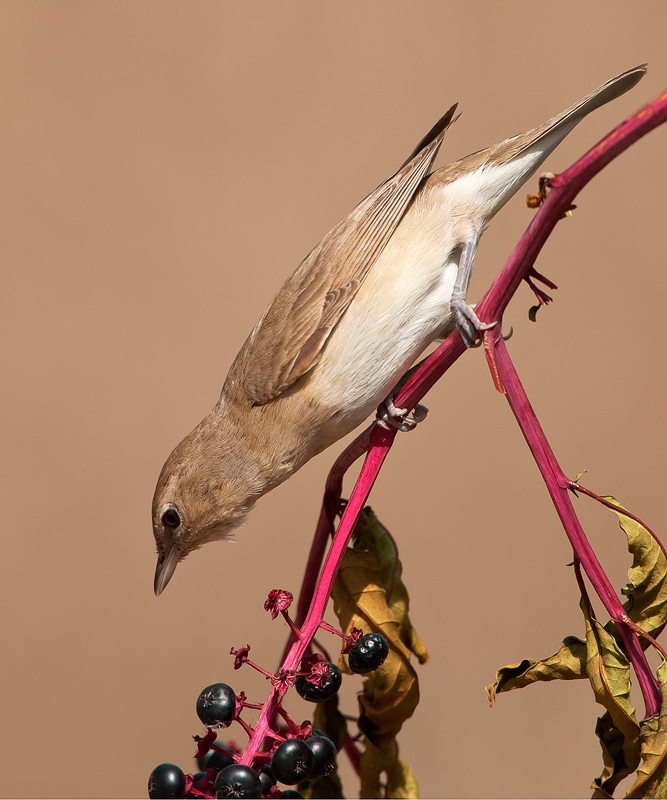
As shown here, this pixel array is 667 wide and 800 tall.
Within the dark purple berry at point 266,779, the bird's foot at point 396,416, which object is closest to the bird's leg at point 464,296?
the bird's foot at point 396,416

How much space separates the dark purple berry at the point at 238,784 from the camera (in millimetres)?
1601

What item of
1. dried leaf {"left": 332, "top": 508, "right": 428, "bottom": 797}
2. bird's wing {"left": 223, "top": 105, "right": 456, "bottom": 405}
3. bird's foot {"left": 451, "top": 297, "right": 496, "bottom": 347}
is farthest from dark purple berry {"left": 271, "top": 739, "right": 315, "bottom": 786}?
bird's wing {"left": 223, "top": 105, "right": 456, "bottom": 405}

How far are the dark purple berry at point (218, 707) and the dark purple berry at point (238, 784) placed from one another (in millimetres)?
216

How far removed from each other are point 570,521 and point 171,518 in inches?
65.0

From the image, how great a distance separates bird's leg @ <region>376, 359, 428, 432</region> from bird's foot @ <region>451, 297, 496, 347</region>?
0.15 metres

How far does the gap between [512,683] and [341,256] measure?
178cm

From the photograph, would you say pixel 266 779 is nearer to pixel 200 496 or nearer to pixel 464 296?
pixel 200 496

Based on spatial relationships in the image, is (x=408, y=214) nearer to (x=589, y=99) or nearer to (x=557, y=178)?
(x=589, y=99)

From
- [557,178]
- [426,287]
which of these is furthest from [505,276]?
[426,287]

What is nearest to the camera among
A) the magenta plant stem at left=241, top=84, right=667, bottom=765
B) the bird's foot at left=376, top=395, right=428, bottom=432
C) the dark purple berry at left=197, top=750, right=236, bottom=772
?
the magenta plant stem at left=241, top=84, right=667, bottom=765

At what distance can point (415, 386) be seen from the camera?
203 cm

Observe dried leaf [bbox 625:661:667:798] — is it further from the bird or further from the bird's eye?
the bird's eye

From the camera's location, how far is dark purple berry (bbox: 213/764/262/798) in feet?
5.25

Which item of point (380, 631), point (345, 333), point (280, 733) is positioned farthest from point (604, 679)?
point (345, 333)
